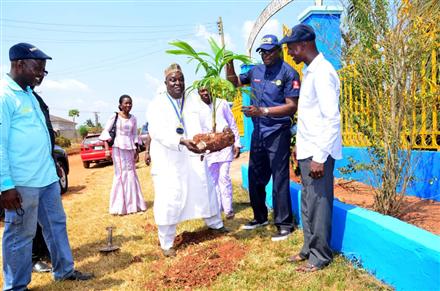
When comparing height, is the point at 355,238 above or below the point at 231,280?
above

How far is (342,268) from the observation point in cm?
293

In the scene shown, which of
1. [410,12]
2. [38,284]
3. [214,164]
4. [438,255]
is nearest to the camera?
[438,255]

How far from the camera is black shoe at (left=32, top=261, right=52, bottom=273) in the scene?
12.1ft

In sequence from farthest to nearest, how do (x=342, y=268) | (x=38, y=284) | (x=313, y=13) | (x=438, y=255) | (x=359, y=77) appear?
(x=313, y=13) → (x=359, y=77) → (x=38, y=284) → (x=342, y=268) → (x=438, y=255)

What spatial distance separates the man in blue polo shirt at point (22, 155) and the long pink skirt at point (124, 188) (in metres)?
2.86

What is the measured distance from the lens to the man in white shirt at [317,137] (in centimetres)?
284

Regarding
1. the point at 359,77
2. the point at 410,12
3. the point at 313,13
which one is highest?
the point at 313,13

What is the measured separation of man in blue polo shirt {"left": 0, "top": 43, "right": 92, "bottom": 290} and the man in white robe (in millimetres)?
1119

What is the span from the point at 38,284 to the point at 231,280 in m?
1.86

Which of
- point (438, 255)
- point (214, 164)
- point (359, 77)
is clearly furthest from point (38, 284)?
point (359, 77)

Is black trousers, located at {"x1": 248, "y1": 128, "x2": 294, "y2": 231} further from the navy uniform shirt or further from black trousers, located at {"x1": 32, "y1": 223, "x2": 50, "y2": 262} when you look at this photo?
black trousers, located at {"x1": 32, "y1": 223, "x2": 50, "y2": 262}

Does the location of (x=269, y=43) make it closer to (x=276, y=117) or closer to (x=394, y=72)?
(x=276, y=117)

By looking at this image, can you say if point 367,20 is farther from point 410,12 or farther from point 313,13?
point 313,13

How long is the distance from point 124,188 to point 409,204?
14.1ft
